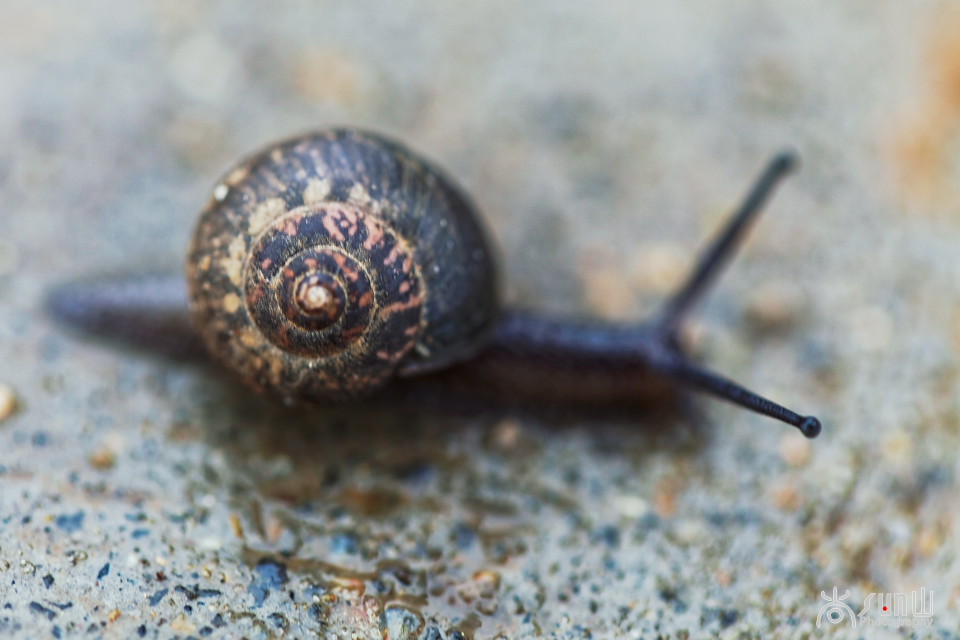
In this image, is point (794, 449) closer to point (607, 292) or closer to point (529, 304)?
point (607, 292)

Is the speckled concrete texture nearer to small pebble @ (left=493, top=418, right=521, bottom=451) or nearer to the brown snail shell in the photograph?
small pebble @ (left=493, top=418, right=521, bottom=451)

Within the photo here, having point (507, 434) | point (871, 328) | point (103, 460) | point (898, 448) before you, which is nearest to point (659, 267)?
point (871, 328)

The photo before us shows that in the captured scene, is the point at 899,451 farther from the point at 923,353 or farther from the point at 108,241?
the point at 108,241

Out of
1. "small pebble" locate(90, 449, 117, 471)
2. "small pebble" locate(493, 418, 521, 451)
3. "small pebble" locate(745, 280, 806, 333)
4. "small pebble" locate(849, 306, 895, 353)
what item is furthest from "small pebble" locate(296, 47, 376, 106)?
"small pebble" locate(849, 306, 895, 353)

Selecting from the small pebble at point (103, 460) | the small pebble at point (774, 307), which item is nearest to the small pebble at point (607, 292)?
the small pebble at point (774, 307)

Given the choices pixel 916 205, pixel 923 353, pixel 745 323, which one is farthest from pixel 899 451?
pixel 916 205

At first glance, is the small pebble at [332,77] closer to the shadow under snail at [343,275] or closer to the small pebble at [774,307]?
the shadow under snail at [343,275]
